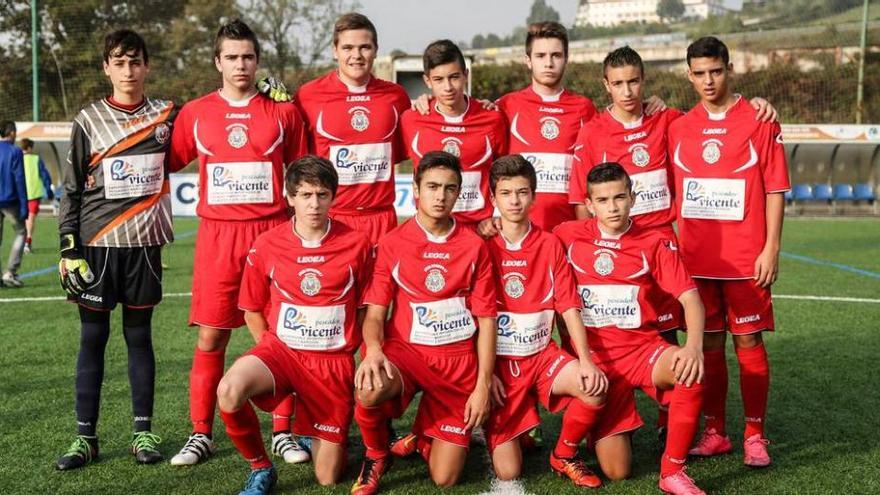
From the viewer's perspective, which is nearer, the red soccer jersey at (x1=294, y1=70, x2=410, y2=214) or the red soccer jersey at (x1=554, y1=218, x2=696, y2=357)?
the red soccer jersey at (x1=554, y1=218, x2=696, y2=357)

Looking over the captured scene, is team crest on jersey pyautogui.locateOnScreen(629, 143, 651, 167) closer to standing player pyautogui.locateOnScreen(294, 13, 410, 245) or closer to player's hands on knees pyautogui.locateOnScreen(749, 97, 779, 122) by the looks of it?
player's hands on knees pyautogui.locateOnScreen(749, 97, 779, 122)

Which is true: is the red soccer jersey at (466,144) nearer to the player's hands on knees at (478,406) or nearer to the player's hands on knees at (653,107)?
the player's hands on knees at (653,107)

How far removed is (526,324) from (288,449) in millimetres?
1259

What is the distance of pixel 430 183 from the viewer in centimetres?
360

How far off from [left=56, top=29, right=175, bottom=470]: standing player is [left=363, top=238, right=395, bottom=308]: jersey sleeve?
3.54 feet

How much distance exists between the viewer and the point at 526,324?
3.72 meters

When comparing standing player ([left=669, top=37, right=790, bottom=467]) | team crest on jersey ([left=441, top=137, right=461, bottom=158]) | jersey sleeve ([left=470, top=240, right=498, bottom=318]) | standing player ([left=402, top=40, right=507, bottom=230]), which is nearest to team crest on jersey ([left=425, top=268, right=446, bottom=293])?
jersey sleeve ([left=470, top=240, right=498, bottom=318])

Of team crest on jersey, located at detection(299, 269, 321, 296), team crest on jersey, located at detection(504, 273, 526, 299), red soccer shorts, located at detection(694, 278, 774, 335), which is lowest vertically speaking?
red soccer shorts, located at detection(694, 278, 774, 335)

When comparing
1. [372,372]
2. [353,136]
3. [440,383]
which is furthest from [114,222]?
→ [440,383]

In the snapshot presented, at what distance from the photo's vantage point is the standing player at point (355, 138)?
417 centimetres

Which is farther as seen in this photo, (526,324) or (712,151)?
(712,151)

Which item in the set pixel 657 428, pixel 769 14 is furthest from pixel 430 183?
pixel 769 14

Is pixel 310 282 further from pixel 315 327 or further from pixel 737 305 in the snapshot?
pixel 737 305

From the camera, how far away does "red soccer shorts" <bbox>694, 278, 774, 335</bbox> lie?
3.94 m
